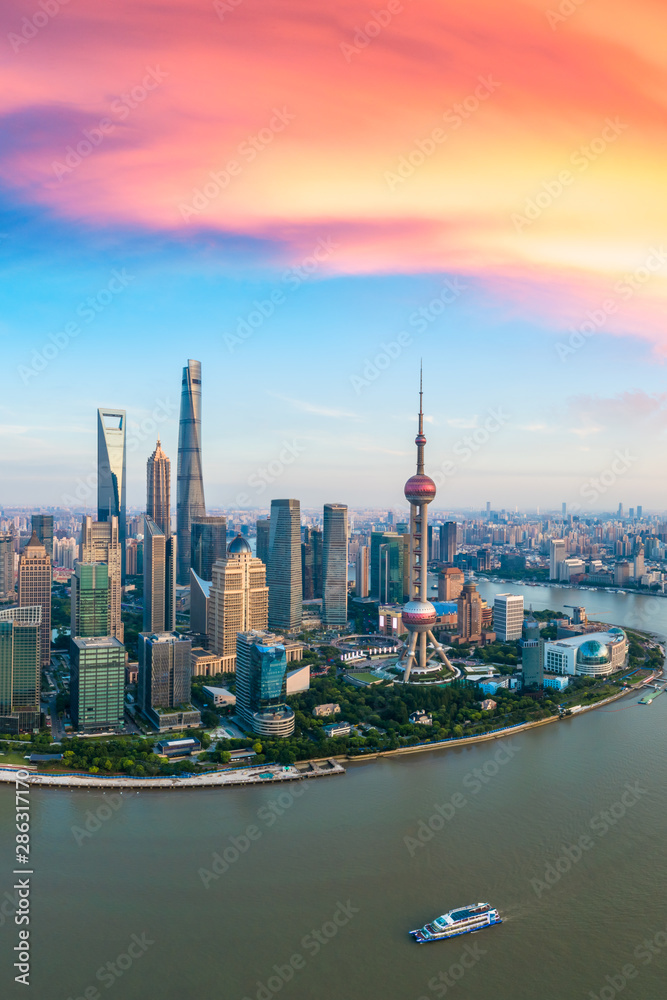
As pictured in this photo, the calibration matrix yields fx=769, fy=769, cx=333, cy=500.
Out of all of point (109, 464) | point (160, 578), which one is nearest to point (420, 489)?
point (160, 578)

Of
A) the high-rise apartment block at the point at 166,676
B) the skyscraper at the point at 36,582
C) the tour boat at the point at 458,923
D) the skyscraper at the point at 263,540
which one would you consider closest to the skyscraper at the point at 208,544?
the skyscraper at the point at 263,540

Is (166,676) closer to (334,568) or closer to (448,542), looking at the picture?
(334,568)

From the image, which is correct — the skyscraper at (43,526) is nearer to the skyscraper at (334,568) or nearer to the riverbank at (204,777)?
the skyscraper at (334,568)

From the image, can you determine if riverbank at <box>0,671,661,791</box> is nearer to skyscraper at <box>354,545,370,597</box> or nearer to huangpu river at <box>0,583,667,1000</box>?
huangpu river at <box>0,583,667,1000</box>

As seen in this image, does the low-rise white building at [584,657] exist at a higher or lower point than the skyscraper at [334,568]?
lower

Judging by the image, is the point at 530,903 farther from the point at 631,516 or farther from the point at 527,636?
the point at 631,516

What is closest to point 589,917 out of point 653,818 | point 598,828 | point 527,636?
point 598,828

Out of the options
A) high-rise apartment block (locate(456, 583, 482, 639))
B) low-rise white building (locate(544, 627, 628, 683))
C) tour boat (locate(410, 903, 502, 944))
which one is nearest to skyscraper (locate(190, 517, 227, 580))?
high-rise apartment block (locate(456, 583, 482, 639))
